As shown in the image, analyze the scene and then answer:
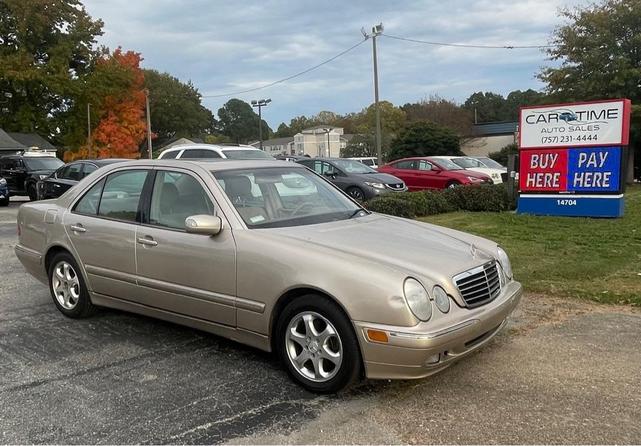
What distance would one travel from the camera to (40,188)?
15.8m

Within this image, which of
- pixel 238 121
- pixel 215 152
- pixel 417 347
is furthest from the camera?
pixel 238 121

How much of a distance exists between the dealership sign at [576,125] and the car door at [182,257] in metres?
9.79

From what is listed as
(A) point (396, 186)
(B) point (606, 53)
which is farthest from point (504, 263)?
(B) point (606, 53)

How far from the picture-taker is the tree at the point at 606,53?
1087 inches

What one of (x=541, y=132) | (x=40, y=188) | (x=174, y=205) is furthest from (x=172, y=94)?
(x=174, y=205)

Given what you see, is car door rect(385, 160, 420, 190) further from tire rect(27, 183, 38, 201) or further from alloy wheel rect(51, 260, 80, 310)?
alloy wheel rect(51, 260, 80, 310)

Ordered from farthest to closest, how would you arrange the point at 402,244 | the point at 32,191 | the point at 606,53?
the point at 606,53, the point at 32,191, the point at 402,244

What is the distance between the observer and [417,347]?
3.44 meters

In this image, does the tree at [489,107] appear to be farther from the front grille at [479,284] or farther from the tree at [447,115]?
the front grille at [479,284]

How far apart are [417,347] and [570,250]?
5971mm

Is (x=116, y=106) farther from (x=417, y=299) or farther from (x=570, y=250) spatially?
(x=417, y=299)

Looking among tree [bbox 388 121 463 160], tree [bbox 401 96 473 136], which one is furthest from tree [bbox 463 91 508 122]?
tree [bbox 388 121 463 160]

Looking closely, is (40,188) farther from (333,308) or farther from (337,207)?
(333,308)

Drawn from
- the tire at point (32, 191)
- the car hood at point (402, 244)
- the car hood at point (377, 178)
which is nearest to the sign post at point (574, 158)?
the car hood at point (377, 178)
